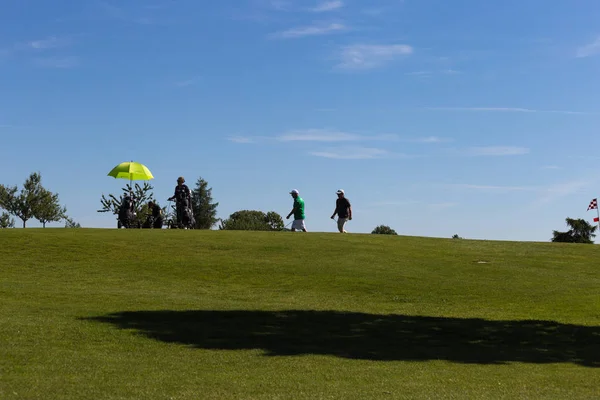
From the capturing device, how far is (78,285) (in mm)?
26422

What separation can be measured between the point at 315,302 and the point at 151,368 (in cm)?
1097

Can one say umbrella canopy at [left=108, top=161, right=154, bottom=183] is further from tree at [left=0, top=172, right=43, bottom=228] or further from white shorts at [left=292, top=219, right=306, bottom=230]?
A: tree at [left=0, top=172, right=43, bottom=228]

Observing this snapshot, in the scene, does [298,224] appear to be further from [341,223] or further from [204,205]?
[204,205]

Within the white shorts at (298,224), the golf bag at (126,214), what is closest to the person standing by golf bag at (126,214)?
the golf bag at (126,214)

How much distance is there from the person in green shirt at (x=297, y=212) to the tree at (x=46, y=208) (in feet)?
224

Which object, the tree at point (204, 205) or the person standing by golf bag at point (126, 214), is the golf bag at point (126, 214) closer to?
the person standing by golf bag at point (126, 214)

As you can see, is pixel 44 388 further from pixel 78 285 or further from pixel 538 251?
pixel 538 251

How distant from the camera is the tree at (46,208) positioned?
338 ft

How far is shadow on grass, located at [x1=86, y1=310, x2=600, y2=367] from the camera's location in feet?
57.3

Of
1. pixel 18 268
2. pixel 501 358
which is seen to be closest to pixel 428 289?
pixel 501 358

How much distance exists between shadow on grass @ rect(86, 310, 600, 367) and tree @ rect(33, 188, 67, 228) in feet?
285

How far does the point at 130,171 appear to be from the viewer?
47562mm

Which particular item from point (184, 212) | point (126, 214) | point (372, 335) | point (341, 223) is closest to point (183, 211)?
point (184, 212)

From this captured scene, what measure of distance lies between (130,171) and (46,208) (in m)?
60.2
